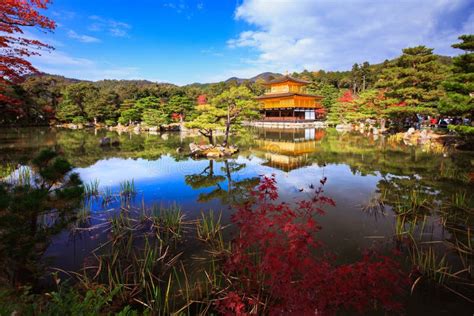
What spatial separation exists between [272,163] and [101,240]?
1059cm

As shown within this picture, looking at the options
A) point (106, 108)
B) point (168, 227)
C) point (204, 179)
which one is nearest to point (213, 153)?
point (204, 179)

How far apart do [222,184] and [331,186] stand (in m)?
4.38

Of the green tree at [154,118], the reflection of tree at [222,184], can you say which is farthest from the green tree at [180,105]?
the reflection of tree at [222,184]

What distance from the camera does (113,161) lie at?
1584 centimetres

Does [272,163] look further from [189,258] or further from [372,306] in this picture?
[372,306]

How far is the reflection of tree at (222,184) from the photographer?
8914mm

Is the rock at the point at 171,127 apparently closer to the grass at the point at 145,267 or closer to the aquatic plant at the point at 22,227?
the grass at the point at 145,267

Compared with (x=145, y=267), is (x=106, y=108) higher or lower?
higher

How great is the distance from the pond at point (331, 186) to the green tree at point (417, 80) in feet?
26.9

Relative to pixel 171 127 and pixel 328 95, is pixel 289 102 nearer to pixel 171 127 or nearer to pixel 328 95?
→ pixel 328 95

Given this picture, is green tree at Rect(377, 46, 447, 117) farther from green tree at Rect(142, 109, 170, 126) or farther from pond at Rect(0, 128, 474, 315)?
green tree at Rect(142, 109, 170, 126)

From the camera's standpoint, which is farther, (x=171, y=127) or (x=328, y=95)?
(x=328, y=95)

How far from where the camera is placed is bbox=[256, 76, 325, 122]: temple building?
138 feet

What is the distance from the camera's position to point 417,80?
25156 mm
